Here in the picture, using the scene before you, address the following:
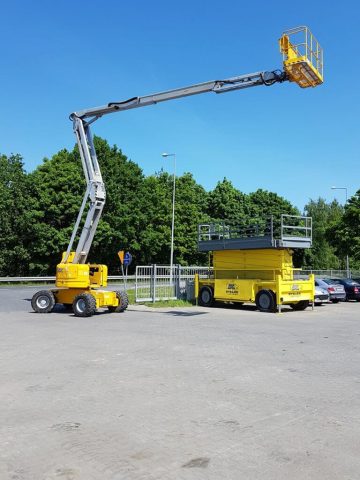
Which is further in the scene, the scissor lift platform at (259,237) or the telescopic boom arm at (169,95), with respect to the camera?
the scissor lift platform at (259,237)

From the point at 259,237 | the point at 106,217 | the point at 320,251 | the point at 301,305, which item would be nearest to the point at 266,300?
the point at 301,305

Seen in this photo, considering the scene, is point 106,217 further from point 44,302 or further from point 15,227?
point 44,302

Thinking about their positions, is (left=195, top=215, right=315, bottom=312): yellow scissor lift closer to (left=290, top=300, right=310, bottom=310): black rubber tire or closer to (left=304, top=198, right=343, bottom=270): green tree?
(left=290, top=300, right=310, bottom=310): black rubber tire

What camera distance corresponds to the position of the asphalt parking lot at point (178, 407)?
4496 mm

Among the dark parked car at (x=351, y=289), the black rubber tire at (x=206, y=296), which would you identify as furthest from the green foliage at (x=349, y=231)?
the black rubber tire at (x=206, y=296)

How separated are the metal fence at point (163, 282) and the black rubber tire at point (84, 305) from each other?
20.1 ft

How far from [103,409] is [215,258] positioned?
1961 cm

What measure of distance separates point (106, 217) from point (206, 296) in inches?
938

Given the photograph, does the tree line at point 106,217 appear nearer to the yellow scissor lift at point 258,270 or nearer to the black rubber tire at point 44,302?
the yellow scissor lift at point 258,270

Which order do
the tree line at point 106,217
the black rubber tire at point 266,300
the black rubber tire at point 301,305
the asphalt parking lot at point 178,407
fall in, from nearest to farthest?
the asphalt parking lot at point 178,407, the black rubber tire at point 266,300, the black rubber tire at point 301,305, the tree line at point 106,217

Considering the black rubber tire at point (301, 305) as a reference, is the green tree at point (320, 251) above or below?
above

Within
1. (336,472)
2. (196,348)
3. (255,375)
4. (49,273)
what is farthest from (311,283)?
(49,273)

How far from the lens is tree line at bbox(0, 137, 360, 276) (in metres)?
43.7

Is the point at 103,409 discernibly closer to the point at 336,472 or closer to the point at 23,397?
the point at 23,397
